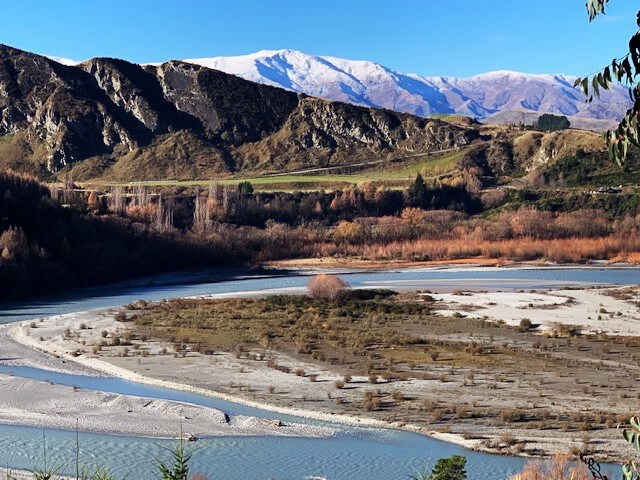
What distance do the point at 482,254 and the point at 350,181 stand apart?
36.9 meters

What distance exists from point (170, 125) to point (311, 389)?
12633 cm

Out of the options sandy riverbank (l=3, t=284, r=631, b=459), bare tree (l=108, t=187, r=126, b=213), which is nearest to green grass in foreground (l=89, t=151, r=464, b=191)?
bare tree (l=108, t=187, r=126, b=213)

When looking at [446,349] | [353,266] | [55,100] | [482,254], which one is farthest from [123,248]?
[55,100]

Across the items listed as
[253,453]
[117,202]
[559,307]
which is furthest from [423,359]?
[117,202]

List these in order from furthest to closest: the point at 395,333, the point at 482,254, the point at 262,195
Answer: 1. the point at 262,195
2. the point at 482,254
3. the point at 395,333

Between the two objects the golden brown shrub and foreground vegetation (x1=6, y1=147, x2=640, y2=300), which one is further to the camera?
foreground vegetation (x1=6, y1=147, x2=640, y2=300)

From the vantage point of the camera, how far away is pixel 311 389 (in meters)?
32.2

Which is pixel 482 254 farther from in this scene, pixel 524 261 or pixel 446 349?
pixel 446 349

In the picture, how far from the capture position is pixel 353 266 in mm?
87250

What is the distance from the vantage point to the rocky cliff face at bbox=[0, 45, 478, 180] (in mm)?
143875

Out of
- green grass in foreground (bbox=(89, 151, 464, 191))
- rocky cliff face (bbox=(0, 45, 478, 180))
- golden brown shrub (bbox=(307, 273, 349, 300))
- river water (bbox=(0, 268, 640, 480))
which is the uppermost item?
rocky cliff face (bbox=(0, 45, 478, 180))

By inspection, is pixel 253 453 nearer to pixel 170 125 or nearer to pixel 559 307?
pixel 559 307

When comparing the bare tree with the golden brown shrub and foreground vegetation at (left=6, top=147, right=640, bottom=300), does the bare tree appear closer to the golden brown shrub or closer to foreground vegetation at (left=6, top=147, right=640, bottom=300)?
foreground vegetation at (left=6, top=147, right=640, bottom=300)

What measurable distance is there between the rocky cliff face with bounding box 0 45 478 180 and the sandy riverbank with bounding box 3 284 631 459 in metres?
101
